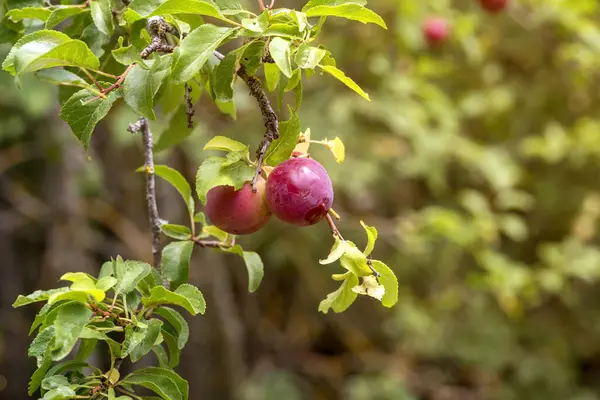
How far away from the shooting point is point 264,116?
20.8 inches

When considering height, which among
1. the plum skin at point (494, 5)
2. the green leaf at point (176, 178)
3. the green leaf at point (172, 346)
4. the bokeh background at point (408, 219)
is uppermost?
the green leaf at point (176, 178)

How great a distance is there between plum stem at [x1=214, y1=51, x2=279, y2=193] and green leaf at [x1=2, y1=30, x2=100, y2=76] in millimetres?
120

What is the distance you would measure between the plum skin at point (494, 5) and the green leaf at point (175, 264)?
1348mm

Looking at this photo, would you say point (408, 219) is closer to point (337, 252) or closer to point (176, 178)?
point (176, 178)

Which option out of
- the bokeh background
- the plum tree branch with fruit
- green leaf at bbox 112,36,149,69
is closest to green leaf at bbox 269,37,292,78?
the plum tree branch with fruit

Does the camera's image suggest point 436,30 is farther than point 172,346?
Yes

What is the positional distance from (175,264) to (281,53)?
0.76ft

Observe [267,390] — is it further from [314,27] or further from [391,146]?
[314,27]

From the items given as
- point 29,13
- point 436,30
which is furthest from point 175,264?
point 436,30

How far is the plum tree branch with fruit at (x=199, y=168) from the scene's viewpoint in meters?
0.48

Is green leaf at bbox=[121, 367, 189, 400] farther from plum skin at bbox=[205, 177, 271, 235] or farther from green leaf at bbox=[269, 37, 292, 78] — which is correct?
green leaf at bbox=[269, 37, 292, 78]

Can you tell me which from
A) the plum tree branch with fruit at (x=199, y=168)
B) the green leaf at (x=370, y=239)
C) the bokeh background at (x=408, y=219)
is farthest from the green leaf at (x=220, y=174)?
the bokeh background at (x=408, y=219)

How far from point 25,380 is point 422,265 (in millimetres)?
1308

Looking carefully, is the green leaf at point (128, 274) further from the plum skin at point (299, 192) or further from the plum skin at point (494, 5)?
the plum skin at point (494, 5)
